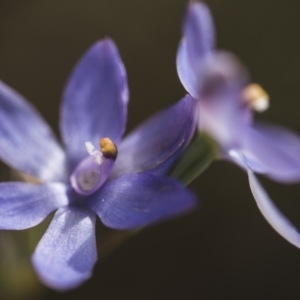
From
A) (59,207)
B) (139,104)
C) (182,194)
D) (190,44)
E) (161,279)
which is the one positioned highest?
(190,44)

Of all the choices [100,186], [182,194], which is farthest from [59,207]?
[182,194]

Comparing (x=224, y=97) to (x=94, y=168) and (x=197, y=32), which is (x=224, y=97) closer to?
(x=197, y=32)

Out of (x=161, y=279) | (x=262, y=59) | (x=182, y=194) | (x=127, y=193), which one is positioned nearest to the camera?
(x=182, y=194)

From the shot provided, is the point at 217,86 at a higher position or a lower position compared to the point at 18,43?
higher

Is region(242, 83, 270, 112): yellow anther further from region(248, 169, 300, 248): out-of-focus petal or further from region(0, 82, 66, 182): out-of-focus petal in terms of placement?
region(0, 82, 66, 182): out-of-focus petal

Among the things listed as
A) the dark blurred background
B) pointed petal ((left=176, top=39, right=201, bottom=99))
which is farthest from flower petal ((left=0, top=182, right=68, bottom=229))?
the dark blurred background

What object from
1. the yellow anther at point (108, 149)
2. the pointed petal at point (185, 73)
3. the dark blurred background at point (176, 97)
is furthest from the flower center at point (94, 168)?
the dark blurred background at point (176, 97)

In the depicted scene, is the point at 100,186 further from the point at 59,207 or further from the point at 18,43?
the point at 18,43
